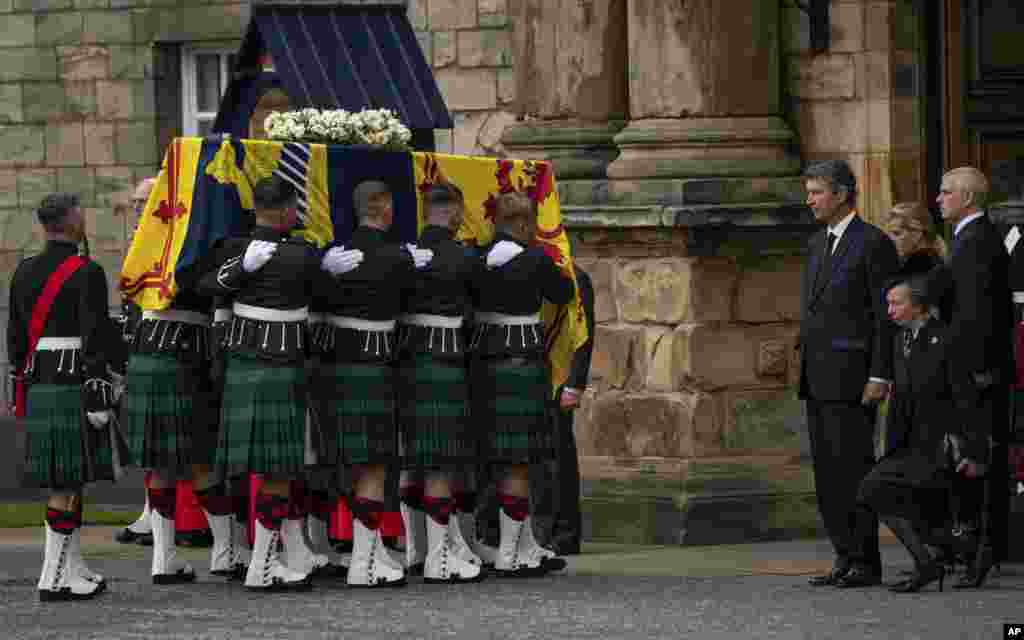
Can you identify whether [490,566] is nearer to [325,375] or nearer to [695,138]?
[325,375]

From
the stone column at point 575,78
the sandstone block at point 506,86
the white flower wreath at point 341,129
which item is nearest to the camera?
the white flower wreath at point 341,129

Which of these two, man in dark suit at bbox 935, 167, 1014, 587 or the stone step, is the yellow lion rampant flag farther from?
man in dark suit at bbox 935, 167, 1014, 587

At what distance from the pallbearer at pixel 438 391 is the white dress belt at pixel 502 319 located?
125 mm

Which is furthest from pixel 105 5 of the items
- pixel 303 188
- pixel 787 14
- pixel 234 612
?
pixel 234 612

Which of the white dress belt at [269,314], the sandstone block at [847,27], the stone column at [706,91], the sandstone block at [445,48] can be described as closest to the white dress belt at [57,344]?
the white dress belt at [269,314]

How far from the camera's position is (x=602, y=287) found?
1605cm

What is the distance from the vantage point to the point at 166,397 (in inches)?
528

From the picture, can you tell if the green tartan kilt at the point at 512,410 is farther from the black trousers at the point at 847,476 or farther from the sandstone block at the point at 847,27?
the sandstone block at the point at 847,27

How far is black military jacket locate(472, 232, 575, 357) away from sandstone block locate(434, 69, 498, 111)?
4.70 m

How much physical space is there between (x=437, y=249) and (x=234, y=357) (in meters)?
1.03

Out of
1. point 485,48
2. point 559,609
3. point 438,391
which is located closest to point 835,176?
point 438,391

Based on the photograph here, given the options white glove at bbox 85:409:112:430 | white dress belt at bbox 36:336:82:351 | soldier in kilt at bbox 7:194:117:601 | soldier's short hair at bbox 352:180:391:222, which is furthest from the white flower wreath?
white glove at bbox 85:409:112:430

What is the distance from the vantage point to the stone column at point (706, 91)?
1573 cm

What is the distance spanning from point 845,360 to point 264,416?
2389 millimetres
